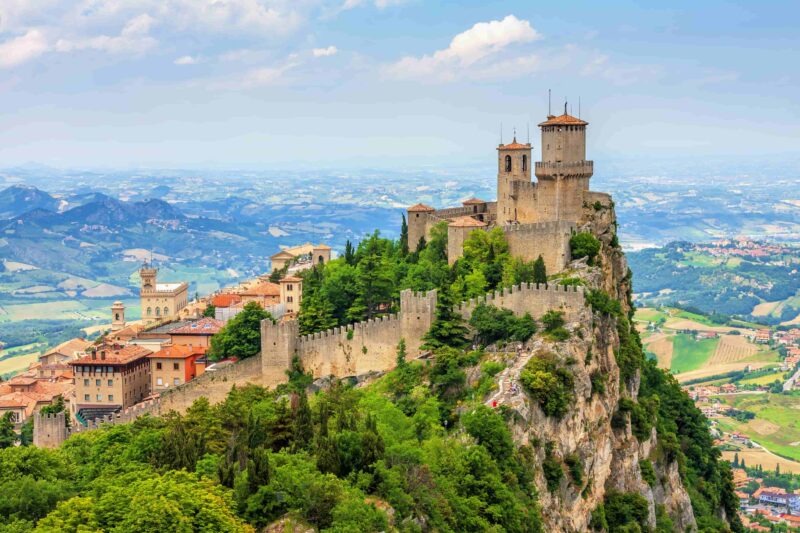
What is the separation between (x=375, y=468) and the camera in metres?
39.9

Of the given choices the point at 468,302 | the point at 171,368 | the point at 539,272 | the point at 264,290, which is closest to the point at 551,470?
the point at 468,302

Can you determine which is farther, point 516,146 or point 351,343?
point 516,146

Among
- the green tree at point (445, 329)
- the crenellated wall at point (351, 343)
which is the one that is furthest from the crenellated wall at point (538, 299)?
the crenellated wall at point (351, 343)

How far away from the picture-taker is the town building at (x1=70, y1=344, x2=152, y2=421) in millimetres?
65500

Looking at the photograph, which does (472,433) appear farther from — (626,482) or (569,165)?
(569,165)

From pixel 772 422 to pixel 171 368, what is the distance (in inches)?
4481

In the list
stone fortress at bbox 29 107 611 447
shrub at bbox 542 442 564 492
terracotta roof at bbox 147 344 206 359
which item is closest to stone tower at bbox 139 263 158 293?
terracotta roof at bbox 147 344 206 359

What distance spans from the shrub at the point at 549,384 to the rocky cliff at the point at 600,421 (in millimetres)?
313

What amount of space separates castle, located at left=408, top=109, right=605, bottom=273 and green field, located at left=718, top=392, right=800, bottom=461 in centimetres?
8900

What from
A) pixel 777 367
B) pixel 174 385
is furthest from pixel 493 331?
pixel 777 367

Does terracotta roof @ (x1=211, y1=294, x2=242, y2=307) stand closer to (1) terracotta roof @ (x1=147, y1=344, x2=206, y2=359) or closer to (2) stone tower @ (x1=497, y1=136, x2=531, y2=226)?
(1) terracotta roof @ (x1=147, y1=344, x2=206, y2=359)

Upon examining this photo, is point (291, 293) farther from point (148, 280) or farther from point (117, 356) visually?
point (148, 280)

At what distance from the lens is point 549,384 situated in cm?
5094

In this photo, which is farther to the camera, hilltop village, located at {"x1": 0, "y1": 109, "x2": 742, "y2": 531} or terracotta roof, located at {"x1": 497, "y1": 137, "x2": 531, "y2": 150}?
terracotta roof, located at {"x1": 497, "y1": 137, "x2": 531, "y2": 150}
